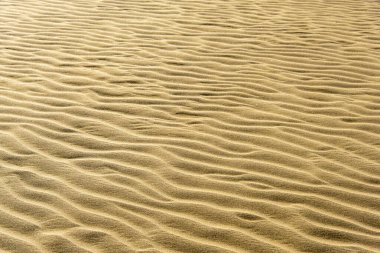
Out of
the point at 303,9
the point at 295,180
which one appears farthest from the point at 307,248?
the point at 303,9

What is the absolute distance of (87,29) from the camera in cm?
791

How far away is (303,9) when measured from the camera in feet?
29.2

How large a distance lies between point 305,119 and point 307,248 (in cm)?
181

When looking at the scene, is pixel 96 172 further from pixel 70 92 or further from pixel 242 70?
pixel 242 70

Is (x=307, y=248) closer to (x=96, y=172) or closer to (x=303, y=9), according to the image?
(x=96, y=172)

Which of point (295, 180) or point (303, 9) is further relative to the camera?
point (303, 9)

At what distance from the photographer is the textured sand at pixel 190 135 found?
151 inches

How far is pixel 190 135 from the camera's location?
500 cm

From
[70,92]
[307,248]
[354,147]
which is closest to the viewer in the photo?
[307,248]

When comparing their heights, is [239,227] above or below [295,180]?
below

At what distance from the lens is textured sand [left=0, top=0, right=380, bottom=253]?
3.82 metres

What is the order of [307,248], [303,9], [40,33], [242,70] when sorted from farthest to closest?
[303,9] → [40,33] → [242,70] → [307,248]

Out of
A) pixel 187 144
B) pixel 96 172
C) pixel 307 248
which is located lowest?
pixel 307 248

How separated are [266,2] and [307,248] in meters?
6.23
